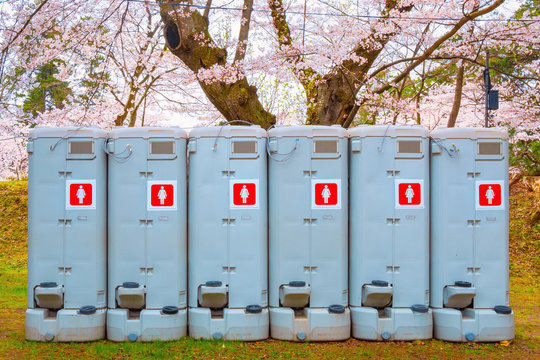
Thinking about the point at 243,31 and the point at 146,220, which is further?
the point at 243,31

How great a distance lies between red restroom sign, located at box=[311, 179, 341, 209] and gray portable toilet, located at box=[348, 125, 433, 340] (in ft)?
0.91

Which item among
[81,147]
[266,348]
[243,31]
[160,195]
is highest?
[243,31]

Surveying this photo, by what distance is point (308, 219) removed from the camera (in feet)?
17.7

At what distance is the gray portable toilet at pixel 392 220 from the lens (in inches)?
212

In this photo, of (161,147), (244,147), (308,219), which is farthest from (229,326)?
(161,147)

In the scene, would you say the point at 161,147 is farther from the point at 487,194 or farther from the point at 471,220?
the point at 487,194

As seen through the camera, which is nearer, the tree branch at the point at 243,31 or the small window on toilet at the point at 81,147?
the small window on toilet at the point at 81,147

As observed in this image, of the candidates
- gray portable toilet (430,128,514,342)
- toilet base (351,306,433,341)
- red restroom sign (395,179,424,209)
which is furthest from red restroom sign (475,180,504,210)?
toilet base (351,306,433,341)

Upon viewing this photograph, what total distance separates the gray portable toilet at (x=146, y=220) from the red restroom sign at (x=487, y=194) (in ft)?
10.9

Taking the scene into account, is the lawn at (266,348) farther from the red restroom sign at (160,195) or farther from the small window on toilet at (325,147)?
the small window on toilet at (325,147)

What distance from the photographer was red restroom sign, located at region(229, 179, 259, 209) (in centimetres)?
534

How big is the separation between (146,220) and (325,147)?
2.11 metres

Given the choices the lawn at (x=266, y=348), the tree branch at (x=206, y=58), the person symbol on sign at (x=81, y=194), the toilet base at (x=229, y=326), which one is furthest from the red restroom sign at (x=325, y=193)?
the tree branch at (x=206, y=58)

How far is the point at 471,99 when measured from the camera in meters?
16.7
